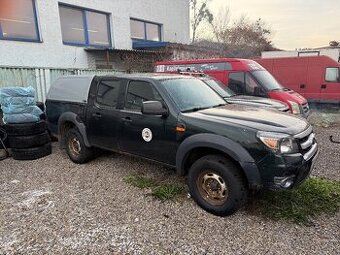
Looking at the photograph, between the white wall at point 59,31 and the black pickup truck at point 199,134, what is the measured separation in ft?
21.0

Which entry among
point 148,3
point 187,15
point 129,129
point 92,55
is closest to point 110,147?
point 129,129

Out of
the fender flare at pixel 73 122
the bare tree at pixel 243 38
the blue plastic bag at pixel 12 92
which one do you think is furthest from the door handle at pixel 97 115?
the bare tree at pixel 243 38

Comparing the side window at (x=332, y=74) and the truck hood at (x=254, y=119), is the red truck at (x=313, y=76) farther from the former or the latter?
the truck hood at (x=254, y=119)

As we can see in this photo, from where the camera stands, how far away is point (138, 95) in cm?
443

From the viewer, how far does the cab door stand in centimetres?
398

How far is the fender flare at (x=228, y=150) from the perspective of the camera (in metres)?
3.19

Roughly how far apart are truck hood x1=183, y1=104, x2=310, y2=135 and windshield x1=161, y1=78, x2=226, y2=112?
209 millimetres

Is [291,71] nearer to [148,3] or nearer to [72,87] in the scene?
[148,3]

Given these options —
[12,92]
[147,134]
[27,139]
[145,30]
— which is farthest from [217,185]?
[145,30]

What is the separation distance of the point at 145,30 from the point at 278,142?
14.2 metres

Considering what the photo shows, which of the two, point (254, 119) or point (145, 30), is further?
point (145, 30)

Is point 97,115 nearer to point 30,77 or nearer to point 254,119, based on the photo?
point 254,119

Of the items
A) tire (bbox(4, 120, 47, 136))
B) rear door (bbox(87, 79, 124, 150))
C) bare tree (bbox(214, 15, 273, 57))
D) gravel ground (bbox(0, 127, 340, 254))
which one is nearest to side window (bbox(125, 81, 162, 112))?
rear door (bbox(87, 79, 124, 150))

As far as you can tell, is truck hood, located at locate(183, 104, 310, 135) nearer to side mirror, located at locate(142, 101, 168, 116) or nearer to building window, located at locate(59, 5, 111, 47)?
side mirror, located at locate(142, 101, 168, 116)
